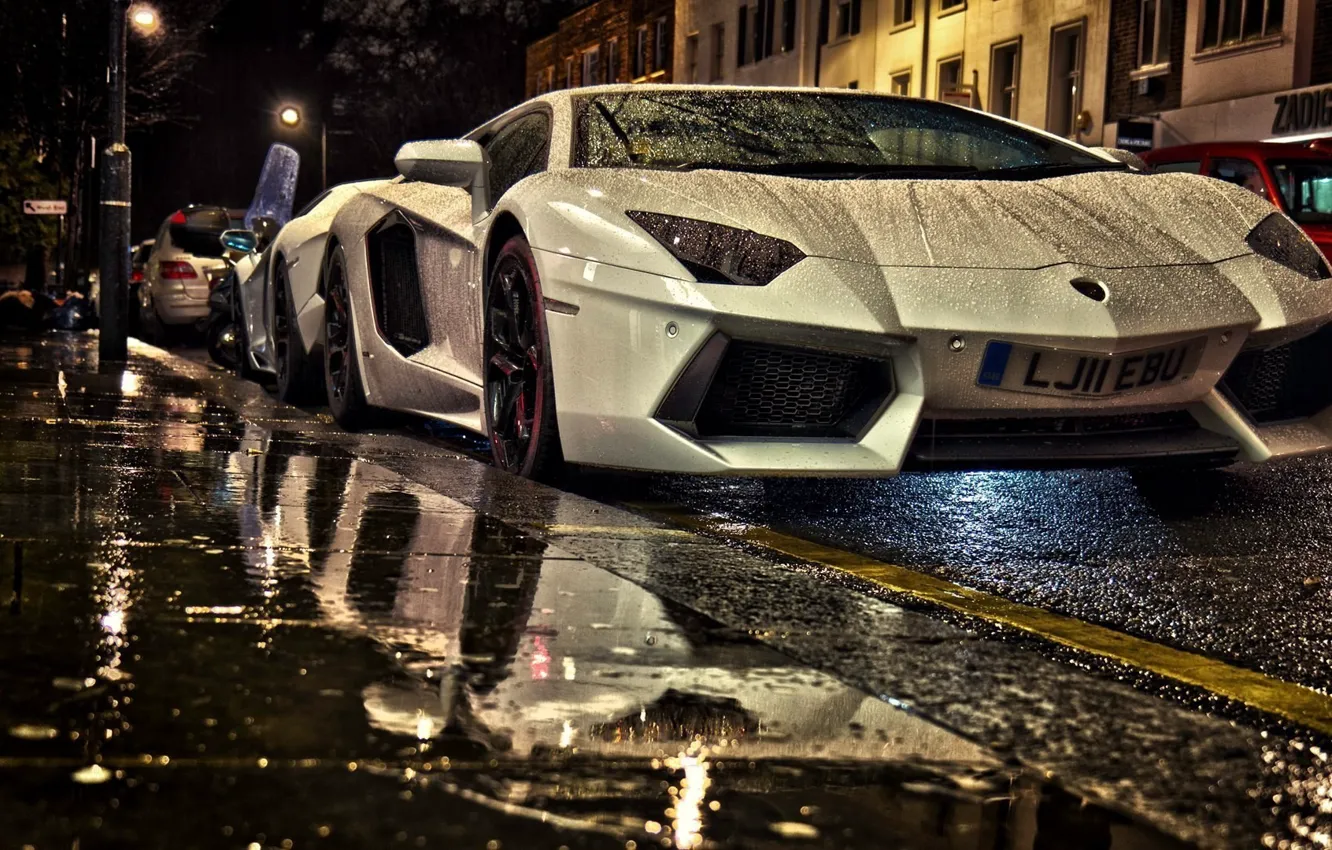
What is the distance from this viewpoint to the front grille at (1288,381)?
5.24 metres

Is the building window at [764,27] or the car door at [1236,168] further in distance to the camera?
the building window at [764,27]

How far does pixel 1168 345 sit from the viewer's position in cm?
488

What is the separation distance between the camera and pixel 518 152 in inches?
251

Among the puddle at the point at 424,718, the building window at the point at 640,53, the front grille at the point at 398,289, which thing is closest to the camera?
the puddle at the point at 424,718

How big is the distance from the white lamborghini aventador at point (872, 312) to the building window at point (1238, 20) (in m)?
21.0

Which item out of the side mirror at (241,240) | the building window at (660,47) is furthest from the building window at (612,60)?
the side mirror at (241,240)

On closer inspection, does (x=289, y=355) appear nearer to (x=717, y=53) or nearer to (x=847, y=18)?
(x=847, y=18)

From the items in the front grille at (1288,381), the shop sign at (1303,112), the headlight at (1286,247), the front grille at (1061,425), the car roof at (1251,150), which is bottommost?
the front grille at (1061,425)

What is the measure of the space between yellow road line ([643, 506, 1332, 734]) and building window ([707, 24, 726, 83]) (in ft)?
136

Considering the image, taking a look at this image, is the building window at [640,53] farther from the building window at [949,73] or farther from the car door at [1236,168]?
the car door at [1236,168]

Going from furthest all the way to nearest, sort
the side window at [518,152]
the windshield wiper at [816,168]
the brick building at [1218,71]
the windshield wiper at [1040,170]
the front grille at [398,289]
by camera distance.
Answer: the brick building at [1218,71], the front grille at [398,289], the side window at [518,152], the windshield wiper at [1040,170], the windshield wiper at [816,168]

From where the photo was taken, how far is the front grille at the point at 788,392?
484cm

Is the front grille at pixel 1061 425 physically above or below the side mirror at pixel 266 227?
below

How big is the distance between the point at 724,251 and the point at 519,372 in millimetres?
1066
